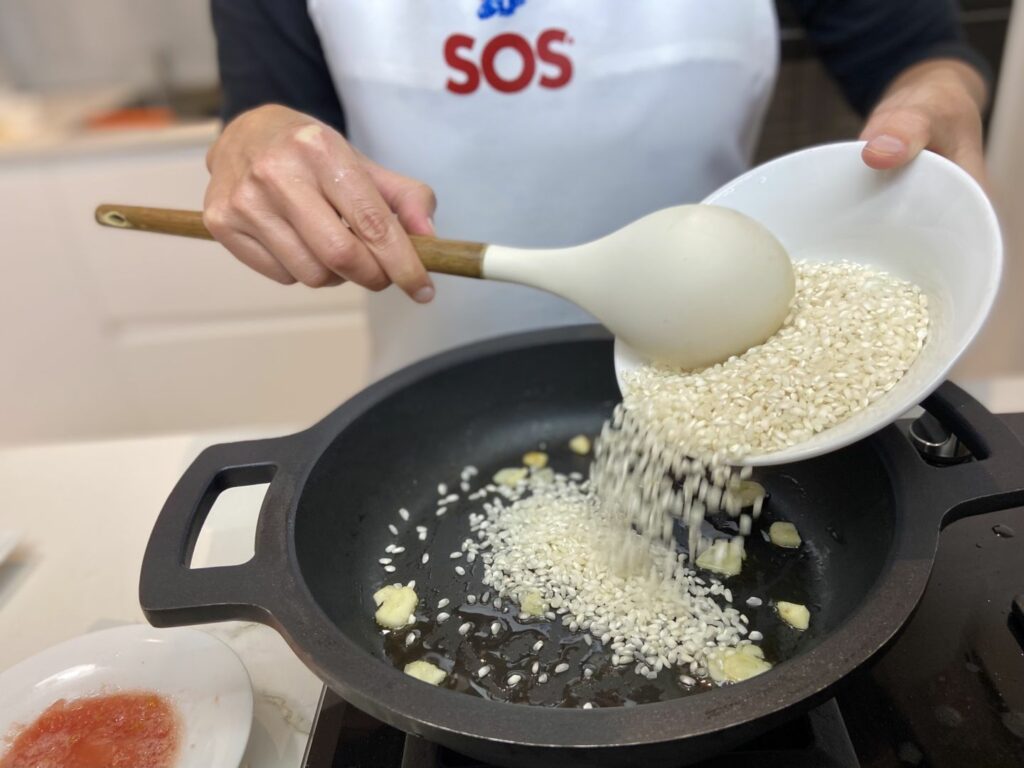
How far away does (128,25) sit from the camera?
222 centimetres

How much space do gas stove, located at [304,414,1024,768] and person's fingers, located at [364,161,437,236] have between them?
47 cm

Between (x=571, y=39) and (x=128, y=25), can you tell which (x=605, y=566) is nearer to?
(x=571, y=39)

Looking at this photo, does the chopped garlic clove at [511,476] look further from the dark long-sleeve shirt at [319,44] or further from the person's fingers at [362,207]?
the dark long-sleeve shirt at [319,44]

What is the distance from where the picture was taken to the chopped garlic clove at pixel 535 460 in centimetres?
98

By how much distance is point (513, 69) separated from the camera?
3.44ft

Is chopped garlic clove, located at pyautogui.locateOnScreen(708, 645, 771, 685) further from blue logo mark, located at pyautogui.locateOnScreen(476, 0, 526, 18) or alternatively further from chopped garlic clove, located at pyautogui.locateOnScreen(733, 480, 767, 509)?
blue logo mark, located at pyautogui.locateOnScreen(476, 0, 526, 18)

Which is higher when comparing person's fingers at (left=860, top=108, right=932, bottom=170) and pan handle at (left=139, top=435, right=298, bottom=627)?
person's fingers at (left=860, top=108, right=932, bottom=170)

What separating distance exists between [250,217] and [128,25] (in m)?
1.83

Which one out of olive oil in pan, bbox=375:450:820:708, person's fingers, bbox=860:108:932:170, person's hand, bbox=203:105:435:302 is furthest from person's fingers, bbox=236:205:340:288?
person's fingers, bbox=860:108:932:170

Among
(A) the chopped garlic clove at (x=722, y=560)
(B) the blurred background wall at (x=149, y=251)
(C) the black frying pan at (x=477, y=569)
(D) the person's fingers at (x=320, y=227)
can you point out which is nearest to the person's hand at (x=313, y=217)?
(D) the person's fingers at (x=320, y=227)

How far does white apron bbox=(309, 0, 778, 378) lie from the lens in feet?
3.40

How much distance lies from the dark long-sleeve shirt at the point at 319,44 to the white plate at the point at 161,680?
76 cm

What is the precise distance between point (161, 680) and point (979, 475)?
0.70 m

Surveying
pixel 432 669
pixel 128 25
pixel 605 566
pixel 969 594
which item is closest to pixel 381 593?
pixel 432 669
